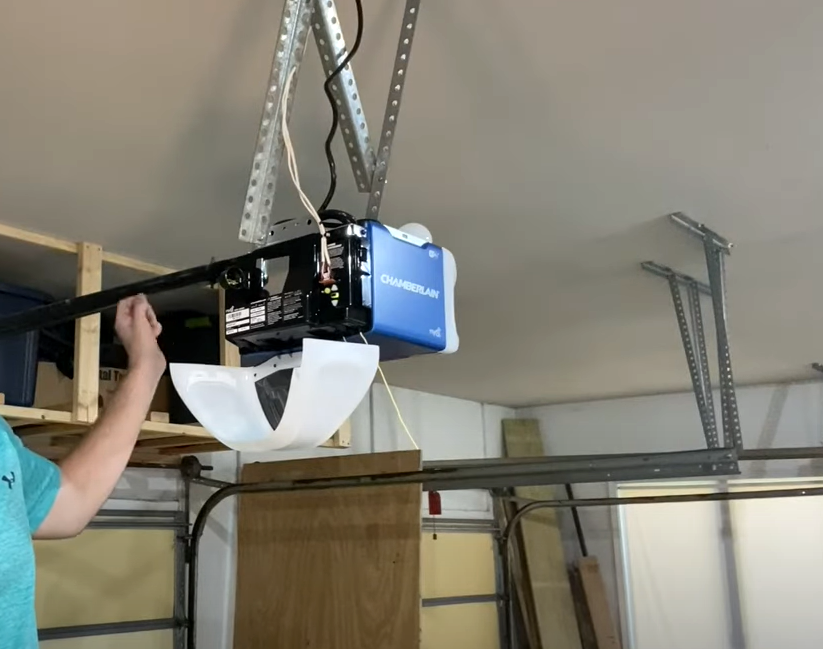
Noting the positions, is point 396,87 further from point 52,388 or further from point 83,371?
point 52,388

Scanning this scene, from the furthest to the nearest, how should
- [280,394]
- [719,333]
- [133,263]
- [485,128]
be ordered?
[133,263] → [719,333] → [485,128] → [280,394]

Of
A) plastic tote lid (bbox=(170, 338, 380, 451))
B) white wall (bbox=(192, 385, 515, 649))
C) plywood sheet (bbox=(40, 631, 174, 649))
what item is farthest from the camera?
white wall (bbox=(192, 385, 515, 649))

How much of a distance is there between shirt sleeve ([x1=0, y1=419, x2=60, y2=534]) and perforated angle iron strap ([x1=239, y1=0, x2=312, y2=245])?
22.5 inches

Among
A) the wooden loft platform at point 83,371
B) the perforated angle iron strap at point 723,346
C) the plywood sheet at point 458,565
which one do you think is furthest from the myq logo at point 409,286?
the plywood sheet at point 458,565

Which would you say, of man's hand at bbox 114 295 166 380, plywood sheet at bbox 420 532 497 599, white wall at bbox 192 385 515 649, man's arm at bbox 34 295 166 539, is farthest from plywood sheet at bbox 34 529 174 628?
man's hand at bbox 114 295 166 380

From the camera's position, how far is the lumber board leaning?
5.60 m

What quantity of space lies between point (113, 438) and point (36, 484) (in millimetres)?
150

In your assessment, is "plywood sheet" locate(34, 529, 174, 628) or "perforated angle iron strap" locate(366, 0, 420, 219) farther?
"plywood sheet" locate(34, 529, 174, 628)

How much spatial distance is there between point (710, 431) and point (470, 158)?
134 centimetres

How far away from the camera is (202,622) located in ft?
12.9

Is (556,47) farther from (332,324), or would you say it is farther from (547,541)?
(547,541)

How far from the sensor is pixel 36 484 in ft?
4.98

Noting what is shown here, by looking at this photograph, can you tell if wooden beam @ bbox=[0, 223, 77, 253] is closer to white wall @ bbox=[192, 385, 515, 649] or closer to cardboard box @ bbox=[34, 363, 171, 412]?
cardboard box @ bbox=[34, 363, 171, 412]

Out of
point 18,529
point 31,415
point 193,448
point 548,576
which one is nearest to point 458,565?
point 548,576
